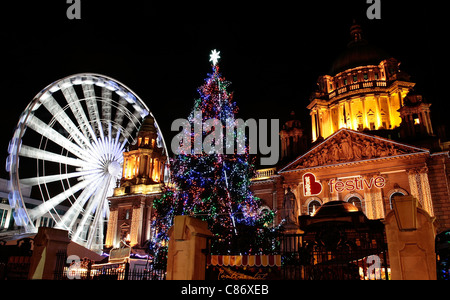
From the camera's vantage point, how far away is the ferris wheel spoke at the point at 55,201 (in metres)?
32.1

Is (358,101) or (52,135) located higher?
(358,101)

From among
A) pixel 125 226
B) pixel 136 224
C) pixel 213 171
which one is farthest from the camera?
pixel 125 226

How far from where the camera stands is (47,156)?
3378 centimetres

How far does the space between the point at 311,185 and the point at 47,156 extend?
87.7 feet

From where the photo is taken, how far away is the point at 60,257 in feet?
47.2

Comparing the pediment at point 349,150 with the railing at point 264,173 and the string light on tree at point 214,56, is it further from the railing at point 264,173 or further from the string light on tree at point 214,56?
the string light on tree at point 214,56

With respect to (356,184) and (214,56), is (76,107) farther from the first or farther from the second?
(356,184)

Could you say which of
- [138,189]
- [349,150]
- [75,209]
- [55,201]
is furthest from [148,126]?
[349,150]

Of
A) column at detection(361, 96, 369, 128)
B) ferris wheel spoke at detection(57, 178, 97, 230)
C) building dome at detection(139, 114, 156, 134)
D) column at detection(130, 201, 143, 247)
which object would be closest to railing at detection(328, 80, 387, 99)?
column at detection(361, 96, 369, 128)

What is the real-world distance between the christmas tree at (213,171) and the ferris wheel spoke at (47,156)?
1397cm

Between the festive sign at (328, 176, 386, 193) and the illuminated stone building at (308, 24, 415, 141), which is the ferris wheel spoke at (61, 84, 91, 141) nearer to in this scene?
A: the festive sign at (328, 176, 386, 193)
